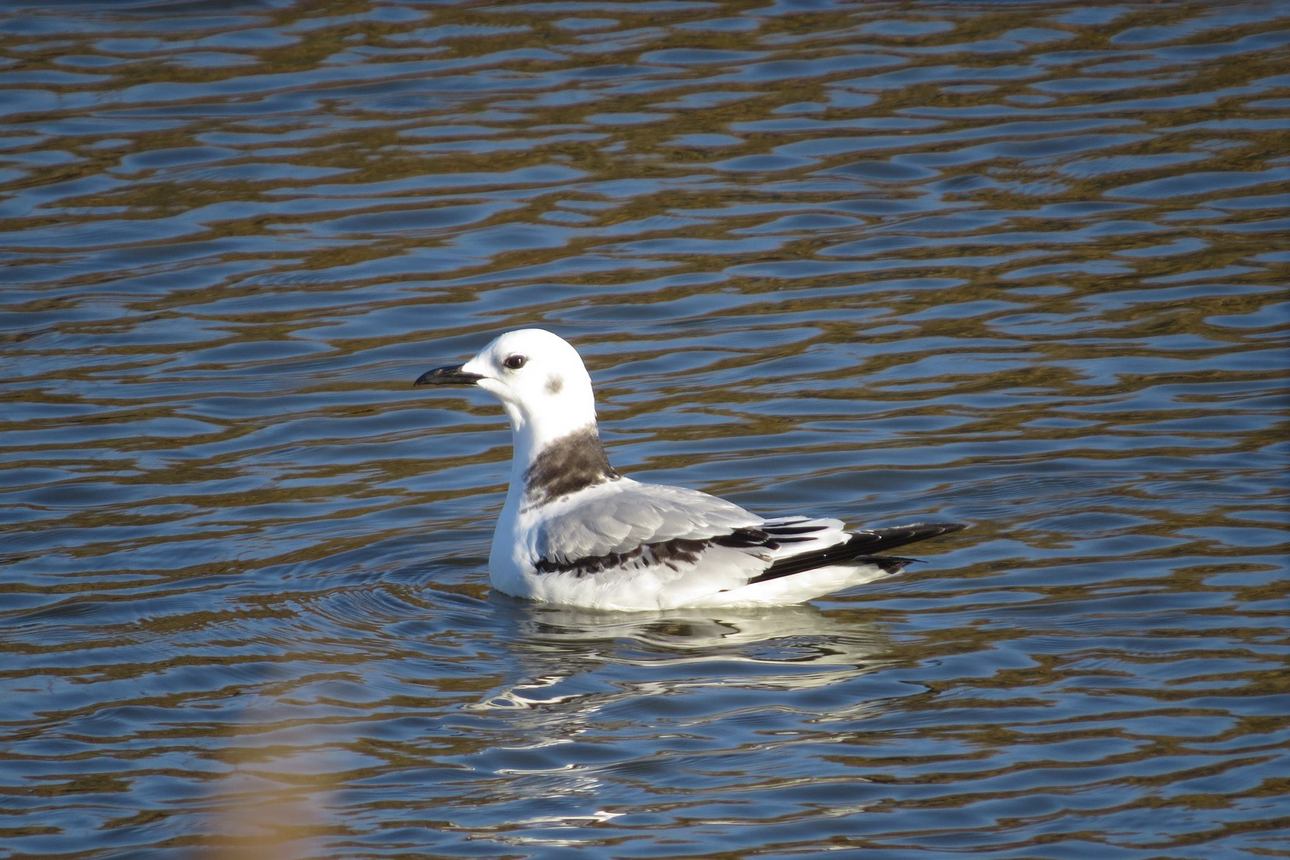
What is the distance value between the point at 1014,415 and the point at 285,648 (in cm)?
444

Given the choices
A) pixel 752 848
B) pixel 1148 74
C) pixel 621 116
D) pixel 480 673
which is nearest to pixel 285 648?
pixel 480 673

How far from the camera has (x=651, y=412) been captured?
39.1 ft

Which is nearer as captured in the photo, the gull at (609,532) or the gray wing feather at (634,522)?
the gull at (609,532)

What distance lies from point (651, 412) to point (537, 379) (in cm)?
196

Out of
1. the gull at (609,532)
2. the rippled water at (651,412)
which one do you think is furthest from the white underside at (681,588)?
the rippled water at (651,412)

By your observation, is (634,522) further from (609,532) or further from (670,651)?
(670,651)

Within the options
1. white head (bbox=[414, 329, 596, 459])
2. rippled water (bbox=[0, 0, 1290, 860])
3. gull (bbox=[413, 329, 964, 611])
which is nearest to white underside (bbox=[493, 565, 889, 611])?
gull (bbox=[413, 329, 964, 611])

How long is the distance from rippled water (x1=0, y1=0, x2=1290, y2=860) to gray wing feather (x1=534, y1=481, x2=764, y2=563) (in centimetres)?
36

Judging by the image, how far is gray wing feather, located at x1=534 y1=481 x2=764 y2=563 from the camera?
923 centimetres

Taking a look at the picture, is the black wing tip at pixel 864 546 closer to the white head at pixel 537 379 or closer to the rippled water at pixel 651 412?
the rippled water at pixel 651 412

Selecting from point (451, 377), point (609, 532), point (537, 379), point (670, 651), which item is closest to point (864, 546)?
point (670, 651)

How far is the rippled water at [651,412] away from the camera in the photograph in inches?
288

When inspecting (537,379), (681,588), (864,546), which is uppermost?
(537,379)

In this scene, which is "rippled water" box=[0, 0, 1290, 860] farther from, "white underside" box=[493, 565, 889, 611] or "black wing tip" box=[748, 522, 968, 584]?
"black wing tip" box=[748, 522, 968, 584]
